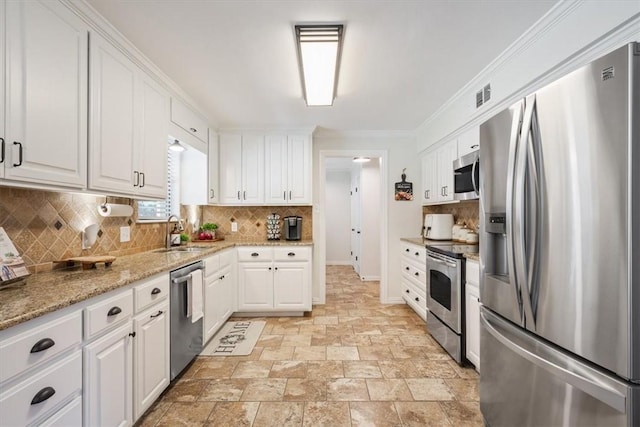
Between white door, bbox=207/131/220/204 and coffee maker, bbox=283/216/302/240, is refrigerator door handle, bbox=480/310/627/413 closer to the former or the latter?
coffee maker, bbox=283/216/302/240

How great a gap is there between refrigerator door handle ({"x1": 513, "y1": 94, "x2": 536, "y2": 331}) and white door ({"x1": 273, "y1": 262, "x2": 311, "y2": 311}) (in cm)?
251

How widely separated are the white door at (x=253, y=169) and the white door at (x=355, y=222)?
110 inches

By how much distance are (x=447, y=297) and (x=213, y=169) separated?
3032 millimetres

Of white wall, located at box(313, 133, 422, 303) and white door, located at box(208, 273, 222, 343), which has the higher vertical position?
white wall, located at box(313, 133, 422, 303)

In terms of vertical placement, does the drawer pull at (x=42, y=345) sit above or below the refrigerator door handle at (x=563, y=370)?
above

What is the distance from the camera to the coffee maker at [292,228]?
3.78 metres

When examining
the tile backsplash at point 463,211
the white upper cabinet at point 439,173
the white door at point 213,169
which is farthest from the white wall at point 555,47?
the white door at point 213,169

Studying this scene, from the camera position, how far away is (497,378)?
1.46 metres

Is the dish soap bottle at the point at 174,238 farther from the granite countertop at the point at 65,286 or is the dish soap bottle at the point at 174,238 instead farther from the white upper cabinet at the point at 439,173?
the white upper cabinet at the point at 439,173

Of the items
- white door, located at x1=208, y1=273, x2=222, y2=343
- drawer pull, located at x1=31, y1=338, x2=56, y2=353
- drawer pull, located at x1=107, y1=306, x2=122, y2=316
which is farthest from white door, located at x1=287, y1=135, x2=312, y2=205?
drawer pull, located at x1=31, y1=338, x2=56, y2=353

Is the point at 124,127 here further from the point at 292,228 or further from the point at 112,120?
the point at 292,228

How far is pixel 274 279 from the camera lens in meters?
3.45

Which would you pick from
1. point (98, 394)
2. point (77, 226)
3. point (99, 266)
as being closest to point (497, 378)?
point (98, 394)

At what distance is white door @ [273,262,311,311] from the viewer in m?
3.45
